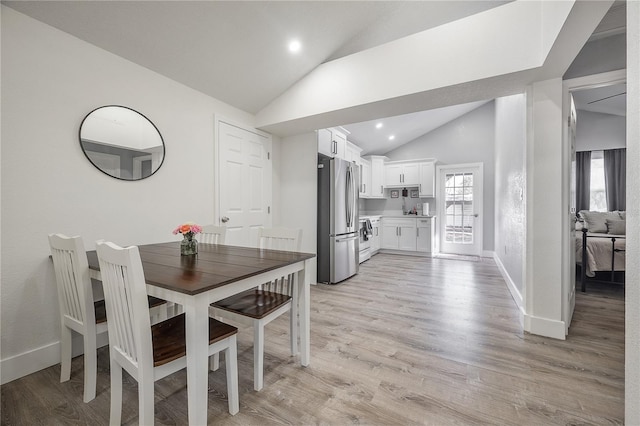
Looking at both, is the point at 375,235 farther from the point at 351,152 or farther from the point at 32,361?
the point at 32,361

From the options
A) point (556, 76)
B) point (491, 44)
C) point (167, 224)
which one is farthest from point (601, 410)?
point (167, 224)

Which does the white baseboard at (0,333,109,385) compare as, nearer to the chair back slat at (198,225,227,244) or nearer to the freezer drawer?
the chair back slat at (198,225,227,244)

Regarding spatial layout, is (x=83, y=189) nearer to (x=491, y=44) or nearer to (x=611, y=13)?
(x=491, y=44)

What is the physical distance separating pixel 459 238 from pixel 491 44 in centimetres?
493

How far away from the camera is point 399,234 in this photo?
618 cm

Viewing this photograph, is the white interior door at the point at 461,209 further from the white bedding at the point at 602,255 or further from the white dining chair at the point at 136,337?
the white dining chair at the point at 136,337

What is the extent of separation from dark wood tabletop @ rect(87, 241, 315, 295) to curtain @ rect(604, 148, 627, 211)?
6365mm

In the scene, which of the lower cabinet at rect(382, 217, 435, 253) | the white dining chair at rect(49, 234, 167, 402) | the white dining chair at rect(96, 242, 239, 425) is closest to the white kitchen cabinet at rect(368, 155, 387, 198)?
the lower cabinet at rect(382, 217, 435, 253)

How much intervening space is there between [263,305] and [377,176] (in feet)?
17.6

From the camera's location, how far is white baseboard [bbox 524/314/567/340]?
220 centimetres

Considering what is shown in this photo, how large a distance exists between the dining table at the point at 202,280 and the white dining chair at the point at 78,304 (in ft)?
0.32

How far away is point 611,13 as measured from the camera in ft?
6.68

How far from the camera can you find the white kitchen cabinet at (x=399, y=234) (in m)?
6.03

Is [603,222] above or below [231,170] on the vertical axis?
below
